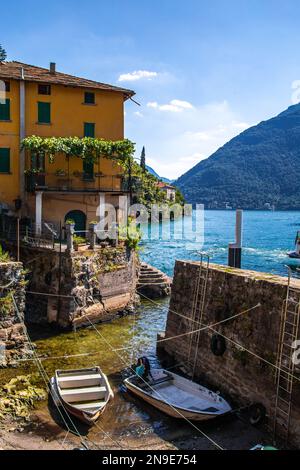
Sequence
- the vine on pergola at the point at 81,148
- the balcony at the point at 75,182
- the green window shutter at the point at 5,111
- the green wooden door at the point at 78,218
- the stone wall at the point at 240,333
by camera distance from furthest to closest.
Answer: the green wooden door at the point at 78,218 < the balcony at the point at 75,182 < the green window shutter at the point at 5,111 < the vine on pergola at the point at 81,148 < the stone wall at the point at 240,333

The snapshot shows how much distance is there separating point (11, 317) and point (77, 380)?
5.01 meters

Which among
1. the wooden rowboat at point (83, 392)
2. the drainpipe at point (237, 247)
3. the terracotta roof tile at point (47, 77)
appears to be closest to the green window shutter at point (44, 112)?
the terracotta roof tile at point (47, 77)

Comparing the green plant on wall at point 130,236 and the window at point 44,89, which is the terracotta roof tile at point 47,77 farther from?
the green plant on wall at point 130,236

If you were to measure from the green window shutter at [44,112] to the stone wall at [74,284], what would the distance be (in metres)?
9.70

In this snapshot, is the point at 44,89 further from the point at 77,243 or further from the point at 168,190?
the point at 168,190

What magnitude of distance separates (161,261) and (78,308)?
30.0 metres

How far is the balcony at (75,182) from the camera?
96.6 ft

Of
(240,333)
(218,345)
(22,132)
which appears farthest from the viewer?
(22,132)

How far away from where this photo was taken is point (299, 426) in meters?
12.6

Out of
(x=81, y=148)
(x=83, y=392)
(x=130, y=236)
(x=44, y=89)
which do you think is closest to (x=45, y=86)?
(x=44, y=89)

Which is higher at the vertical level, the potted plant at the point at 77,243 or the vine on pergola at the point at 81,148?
the vine on pergola at the point at 81,148

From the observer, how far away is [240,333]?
1545 centimetres
